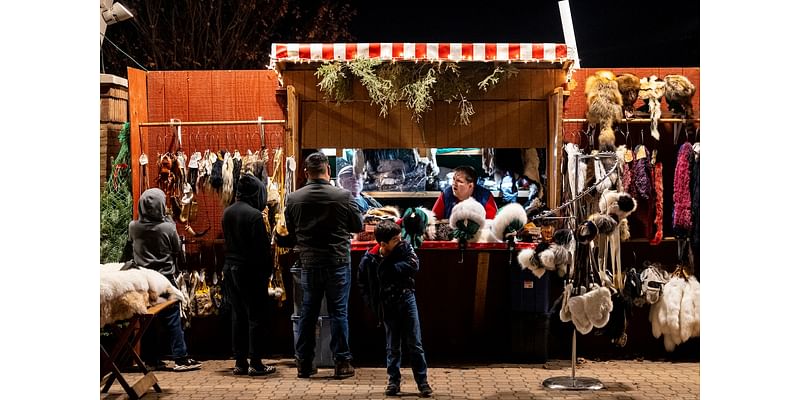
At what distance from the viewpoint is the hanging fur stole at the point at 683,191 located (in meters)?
8.63

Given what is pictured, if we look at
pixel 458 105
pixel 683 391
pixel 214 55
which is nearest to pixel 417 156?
pixel 458 105

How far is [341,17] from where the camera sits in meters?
22.8

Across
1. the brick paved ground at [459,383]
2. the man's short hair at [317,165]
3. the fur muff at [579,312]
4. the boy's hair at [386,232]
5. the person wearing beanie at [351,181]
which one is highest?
the man's short hair at [317,165]

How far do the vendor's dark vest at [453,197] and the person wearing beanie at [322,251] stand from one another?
1.55m

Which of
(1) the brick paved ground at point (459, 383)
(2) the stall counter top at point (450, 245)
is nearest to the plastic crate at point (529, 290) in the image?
(2) the stall counter top at point (450, 245)

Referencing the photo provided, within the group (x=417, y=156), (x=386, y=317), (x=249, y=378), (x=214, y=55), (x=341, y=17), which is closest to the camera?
(x=386, y=317)

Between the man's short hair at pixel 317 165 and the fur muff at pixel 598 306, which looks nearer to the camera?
the fur muff at pixel 598 306

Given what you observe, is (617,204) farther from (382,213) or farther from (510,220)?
(382,213)

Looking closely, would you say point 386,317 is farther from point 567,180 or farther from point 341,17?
point 341,17

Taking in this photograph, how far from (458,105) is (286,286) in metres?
2.40

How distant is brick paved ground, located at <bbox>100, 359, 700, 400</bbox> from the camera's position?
23.6ft

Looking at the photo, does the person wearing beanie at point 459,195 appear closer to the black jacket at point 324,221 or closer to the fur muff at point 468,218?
the fur muff at point 468,218

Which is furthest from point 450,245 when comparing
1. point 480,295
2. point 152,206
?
point 152,206

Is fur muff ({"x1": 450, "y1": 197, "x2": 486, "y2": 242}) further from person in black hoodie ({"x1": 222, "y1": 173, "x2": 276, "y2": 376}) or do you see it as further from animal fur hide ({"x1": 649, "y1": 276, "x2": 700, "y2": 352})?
animal fur hide ({"x1": 649, "y1": 276, "x2": 700, "y2": 352})
